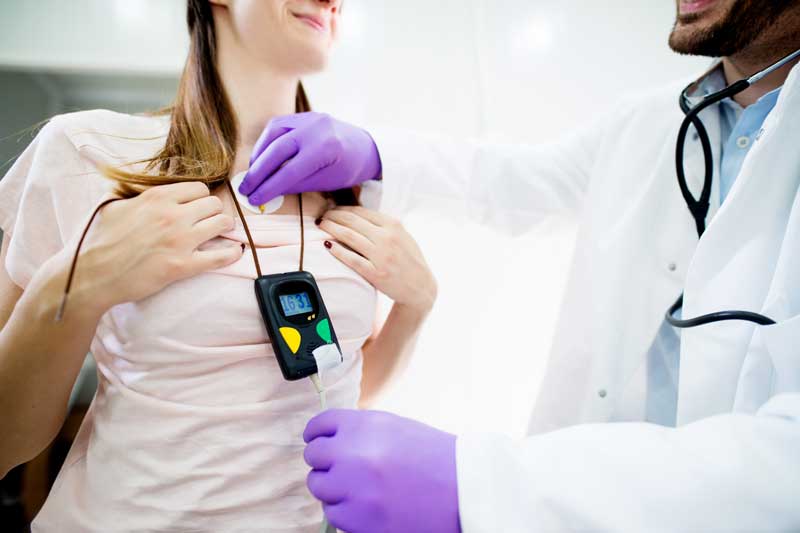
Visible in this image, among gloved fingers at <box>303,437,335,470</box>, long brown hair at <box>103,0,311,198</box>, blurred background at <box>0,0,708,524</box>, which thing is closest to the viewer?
gloved fingers at <box>303,437,335,470</box>

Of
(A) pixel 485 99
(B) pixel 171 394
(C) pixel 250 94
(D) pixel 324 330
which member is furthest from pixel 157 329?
(A) pixel 485 99

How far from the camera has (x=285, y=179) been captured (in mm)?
767

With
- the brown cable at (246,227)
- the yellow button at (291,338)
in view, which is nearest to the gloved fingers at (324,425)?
the yellow button at (291,338)

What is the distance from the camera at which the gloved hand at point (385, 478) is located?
54 centimetres

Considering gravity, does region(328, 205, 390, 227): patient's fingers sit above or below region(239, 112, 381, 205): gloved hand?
below

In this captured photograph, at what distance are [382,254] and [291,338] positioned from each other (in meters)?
0.26

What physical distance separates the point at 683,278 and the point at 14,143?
1303 millimetres

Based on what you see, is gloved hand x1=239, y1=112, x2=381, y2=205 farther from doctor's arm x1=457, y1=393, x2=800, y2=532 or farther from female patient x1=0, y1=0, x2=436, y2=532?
doctor's arm x1=457, y1=393, x2=800, y2=532

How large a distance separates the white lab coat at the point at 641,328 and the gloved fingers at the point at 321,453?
0.57 feet

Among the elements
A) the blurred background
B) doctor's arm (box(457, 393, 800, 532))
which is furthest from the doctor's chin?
the blurred background

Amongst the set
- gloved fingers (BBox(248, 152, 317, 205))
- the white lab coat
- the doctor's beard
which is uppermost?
the doctor's beard

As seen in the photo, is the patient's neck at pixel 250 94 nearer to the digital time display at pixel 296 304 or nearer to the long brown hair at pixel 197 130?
the long brown hair at pixel 197 130

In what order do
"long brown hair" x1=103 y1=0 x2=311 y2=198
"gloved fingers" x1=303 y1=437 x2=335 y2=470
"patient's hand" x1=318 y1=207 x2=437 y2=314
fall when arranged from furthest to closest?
1. "patient's hand" x1=318 y1=207 x2=437 y2=314
2. "long brown hair" x1=103 y1=0 x2=311 y2=198
3. "gloved fingers" x1=303 y1=437 x2=335 y2=470

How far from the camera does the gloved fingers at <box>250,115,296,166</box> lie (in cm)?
80
